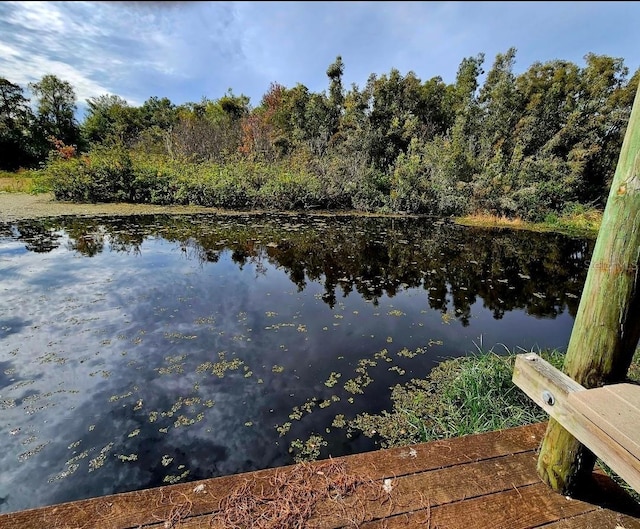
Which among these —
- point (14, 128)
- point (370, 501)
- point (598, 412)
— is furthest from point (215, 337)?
point (14, 128)

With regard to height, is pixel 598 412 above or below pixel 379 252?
above

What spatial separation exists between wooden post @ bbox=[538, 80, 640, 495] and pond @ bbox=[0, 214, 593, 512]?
157cm

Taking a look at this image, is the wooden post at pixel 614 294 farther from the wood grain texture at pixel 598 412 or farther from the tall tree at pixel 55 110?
the tall tree at pixel 55 110

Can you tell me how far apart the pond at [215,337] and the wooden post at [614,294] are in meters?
1.57

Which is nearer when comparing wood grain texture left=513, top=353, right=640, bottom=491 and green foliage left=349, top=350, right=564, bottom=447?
wood grain texture left=513, top=353, right=640, bottom=491

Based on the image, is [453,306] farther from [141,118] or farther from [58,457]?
[141,118]

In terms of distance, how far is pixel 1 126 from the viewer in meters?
17.1

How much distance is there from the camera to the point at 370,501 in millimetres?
1471

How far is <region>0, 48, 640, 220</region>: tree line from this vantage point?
38.0ft

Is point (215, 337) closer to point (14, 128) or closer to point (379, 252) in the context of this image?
point (379, 252)

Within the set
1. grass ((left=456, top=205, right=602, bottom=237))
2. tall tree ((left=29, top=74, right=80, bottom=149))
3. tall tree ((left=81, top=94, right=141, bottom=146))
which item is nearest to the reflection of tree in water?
grass ((left=456, top=205, right=602, bottom=237))

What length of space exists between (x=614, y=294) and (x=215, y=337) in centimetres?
350

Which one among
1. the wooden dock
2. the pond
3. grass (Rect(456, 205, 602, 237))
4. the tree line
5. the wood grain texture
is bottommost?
the pond

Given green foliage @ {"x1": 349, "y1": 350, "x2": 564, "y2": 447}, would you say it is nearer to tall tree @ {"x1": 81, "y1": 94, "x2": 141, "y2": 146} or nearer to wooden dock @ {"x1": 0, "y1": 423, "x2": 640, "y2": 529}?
wooden dock @ {"x1": 0, "y1": 423, "x2": 640, "y2": 529}
